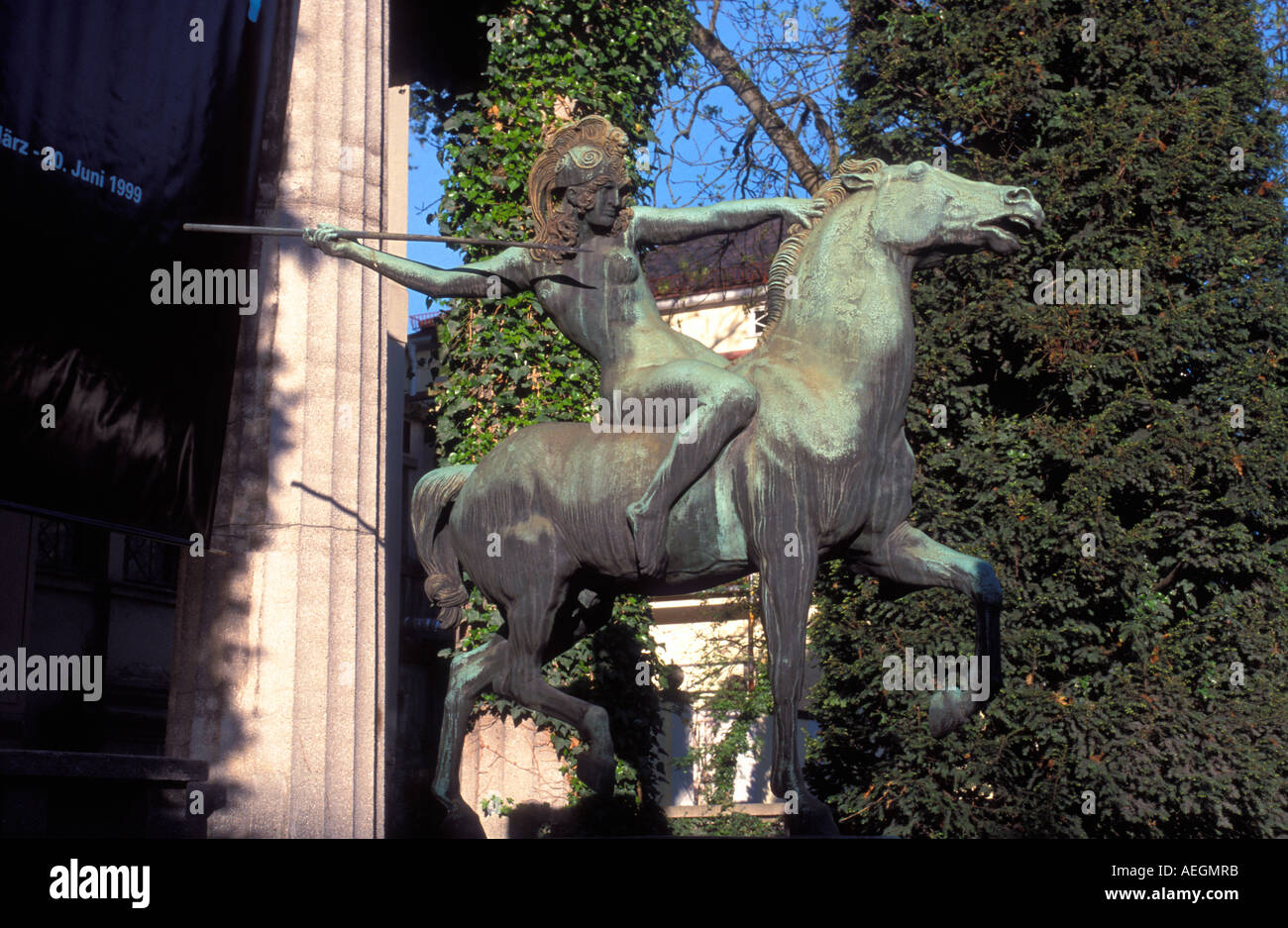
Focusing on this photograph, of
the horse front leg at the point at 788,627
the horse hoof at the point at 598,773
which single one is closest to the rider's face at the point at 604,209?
the horse front leg at the point at 788,627

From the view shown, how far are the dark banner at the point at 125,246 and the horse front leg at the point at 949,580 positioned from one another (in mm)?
4149

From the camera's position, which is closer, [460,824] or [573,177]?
[460,824]

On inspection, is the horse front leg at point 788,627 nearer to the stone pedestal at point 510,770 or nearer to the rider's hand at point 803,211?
the rider's hand at point 803,211

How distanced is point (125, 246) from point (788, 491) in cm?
418

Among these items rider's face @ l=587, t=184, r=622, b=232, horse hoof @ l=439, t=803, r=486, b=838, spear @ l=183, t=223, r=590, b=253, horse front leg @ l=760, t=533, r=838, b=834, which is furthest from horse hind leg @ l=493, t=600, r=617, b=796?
rider's face @ l=587, t=184, r=622, b=232

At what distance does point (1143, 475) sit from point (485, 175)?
6137 mm

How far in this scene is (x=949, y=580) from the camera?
572 cm

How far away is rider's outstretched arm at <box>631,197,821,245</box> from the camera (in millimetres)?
6078

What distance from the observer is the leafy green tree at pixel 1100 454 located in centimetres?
1063

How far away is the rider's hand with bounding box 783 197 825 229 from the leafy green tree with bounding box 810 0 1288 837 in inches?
221
